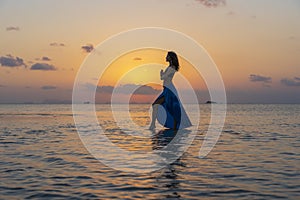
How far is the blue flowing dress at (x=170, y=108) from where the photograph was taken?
2328cm

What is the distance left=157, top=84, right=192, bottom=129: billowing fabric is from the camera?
917 inches

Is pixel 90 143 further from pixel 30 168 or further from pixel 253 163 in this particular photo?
pixel 253 163

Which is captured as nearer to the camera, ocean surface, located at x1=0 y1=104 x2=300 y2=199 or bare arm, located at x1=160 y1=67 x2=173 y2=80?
ocean surface, located at x1=0 y1=104 x2=300 y2=199

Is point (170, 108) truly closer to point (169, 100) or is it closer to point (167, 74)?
point (169, 100)

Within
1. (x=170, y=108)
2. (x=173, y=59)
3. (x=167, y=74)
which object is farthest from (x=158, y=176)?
(x=173, y=59)

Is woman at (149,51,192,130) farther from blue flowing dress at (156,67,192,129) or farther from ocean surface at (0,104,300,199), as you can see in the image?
ocean surface at (0,104,300,199)

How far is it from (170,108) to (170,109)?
8cm

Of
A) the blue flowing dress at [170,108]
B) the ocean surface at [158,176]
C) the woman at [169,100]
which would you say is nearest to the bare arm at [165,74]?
the woman at [169,100]

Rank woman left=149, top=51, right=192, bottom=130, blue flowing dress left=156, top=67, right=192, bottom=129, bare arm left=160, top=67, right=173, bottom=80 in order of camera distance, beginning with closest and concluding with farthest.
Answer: bare arm left=160, top=67, right=173, bottom=80 < woman left=149, top=51, right=192, bottom=130 < blue flowing dress left=156, top=67, right=192, bottom=129

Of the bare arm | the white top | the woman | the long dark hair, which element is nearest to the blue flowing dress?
the woman

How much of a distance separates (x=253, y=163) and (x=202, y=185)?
365cm

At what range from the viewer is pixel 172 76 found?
2317cm

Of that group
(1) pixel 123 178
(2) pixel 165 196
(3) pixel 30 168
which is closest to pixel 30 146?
(3) pixel 30 168

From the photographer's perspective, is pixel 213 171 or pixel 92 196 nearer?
pixel 92 196
